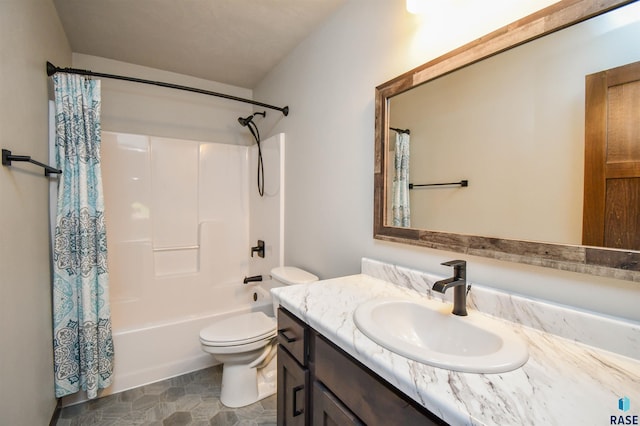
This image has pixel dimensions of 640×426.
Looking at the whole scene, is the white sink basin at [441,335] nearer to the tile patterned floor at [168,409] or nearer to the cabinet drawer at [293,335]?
the cabinet drawer at [293,335]

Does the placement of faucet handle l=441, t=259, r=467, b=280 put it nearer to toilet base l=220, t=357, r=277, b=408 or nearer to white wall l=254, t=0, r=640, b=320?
white wall l=254, t=0, r=640, b=320

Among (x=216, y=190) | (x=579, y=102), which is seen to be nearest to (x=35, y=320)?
(x=216, y=190)

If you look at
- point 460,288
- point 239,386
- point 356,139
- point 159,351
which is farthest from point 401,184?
point 159,351

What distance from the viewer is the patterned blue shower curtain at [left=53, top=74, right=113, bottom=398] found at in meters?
1.62

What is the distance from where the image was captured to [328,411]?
864 mm

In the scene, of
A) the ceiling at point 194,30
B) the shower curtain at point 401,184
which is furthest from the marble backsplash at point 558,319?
the ceiling at point 194,30

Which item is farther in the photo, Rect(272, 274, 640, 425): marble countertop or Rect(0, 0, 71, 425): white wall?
Rect(0, 0, 71, 425): white wall

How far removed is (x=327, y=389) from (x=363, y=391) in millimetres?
198

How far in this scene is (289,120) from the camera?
216cm

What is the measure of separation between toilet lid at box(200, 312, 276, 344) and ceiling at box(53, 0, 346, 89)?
6.40 ft

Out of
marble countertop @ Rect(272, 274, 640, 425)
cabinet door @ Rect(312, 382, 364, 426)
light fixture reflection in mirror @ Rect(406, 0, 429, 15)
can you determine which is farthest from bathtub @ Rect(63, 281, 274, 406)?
light fixture reflection in mirror @ Rect(406, 0, 429, 15)

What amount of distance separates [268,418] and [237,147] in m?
2.28

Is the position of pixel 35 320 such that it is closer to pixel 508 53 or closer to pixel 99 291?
pixel 99 291

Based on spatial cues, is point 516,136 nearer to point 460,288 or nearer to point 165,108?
point 460,288
